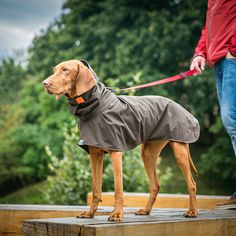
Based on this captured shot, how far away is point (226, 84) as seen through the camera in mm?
4219

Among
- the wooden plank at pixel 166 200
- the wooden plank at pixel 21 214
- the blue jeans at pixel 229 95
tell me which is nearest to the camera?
the blue jeans at pixel 229 95

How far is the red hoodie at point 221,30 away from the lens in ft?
13.9

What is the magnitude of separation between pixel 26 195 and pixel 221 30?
10.5 metres

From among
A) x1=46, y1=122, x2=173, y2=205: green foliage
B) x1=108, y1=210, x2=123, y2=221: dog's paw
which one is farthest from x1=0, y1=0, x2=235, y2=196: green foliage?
x1=108, y1=210, x2=123, y2=221: dog's paw

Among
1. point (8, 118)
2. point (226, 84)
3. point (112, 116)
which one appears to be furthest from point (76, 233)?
point (8, 118)

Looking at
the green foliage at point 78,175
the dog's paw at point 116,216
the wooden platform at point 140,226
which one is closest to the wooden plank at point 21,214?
the wooden platform at point 140,226

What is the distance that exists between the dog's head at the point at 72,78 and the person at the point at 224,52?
130cm

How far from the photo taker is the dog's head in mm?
3396

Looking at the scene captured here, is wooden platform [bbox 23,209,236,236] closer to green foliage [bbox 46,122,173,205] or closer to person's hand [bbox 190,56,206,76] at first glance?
person's hand [bbox 190,56,206,76]

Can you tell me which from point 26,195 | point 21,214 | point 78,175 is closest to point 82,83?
point 21,214

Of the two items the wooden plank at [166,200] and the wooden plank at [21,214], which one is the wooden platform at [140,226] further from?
the wooden plank at [166,200]

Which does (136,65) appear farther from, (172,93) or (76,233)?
(76,233)

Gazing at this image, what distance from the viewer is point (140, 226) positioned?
130 inches

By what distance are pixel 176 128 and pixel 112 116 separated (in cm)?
67
